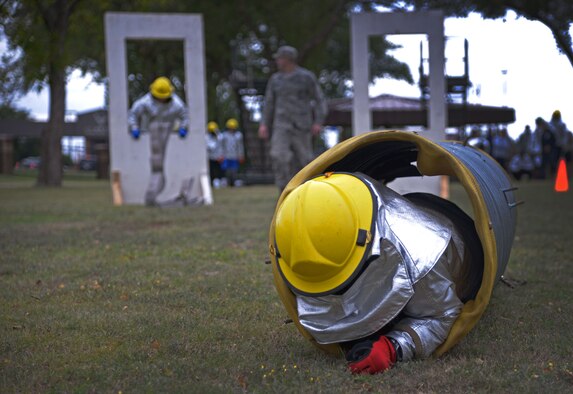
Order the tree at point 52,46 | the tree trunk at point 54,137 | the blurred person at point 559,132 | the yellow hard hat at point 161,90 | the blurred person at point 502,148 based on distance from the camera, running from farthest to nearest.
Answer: the blurred person at point 502,148 < the tree trunk at point 54,137 < the blurred person at point 559,132 < the tree at point 52,46 < the yellow hard hat at point 161,90

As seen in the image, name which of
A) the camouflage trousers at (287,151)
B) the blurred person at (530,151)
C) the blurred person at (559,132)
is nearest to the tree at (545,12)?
the camouflage trousers at (287,151)

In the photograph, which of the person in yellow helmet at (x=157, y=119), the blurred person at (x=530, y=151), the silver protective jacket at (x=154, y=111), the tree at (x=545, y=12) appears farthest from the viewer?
the blurred person at (x=530, y=151)

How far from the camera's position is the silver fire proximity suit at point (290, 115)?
447 inches

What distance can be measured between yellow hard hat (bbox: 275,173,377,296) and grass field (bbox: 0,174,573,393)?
1.45ft

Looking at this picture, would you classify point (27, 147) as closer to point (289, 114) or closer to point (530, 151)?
point (530, 151)

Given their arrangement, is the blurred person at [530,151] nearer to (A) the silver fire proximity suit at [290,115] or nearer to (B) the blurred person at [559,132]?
(B) the blurred person at [559,132]

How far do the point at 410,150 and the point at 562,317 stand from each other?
1299 millimetres

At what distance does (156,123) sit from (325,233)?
33.9 feet

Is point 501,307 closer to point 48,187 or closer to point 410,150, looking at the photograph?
point 410,150

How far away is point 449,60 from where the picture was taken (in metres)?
15.1

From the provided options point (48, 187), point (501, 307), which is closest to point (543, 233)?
point (501, 307)

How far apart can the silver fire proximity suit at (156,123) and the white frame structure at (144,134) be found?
3.85 ft

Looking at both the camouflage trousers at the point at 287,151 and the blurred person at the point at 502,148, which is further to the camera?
the blurred person at the point at 502,148

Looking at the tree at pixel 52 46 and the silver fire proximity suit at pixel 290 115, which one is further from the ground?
the tree at pixel 52 46
